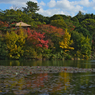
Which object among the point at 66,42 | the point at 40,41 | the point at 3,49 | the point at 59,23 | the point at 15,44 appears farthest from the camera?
the point at 59,23

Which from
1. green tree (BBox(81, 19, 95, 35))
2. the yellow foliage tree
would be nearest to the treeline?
the yellow foliage tree

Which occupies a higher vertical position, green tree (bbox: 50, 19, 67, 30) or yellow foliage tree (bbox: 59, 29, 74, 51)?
green tree (bbox: 50, 19, 67, 30)

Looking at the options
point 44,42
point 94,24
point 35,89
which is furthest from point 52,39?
point 35,89

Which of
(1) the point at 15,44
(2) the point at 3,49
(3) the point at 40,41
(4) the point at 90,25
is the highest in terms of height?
(4) the point at 90,25

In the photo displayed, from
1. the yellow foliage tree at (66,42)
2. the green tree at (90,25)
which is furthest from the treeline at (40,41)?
the green tree at (90,25)

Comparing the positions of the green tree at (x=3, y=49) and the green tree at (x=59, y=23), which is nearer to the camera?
the green tree at (x=3, y=49)

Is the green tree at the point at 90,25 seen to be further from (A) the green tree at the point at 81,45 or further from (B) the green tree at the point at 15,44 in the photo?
(B) the green tree at the point at 15,44

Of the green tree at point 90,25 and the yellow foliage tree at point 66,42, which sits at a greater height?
the green tree at point 90,25

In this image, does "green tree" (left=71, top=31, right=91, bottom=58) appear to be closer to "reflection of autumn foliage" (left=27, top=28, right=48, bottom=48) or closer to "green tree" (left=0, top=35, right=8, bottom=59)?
"reflection of autumn foliage" (left=27, top=28, right=48, bottom=48)

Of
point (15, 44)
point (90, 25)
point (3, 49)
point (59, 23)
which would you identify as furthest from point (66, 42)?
point (90, 25)

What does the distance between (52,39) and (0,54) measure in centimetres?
1391

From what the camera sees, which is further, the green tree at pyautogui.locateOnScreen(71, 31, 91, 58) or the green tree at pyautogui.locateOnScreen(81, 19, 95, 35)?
the green tree at pyautogui.locateOnScreen(81, 19, 95, 35)

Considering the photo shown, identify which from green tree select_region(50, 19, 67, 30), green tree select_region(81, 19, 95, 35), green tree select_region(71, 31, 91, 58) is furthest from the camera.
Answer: green tree select_region(81, 19, 95, 35)

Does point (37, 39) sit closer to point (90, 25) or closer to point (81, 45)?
point (81, 45)
